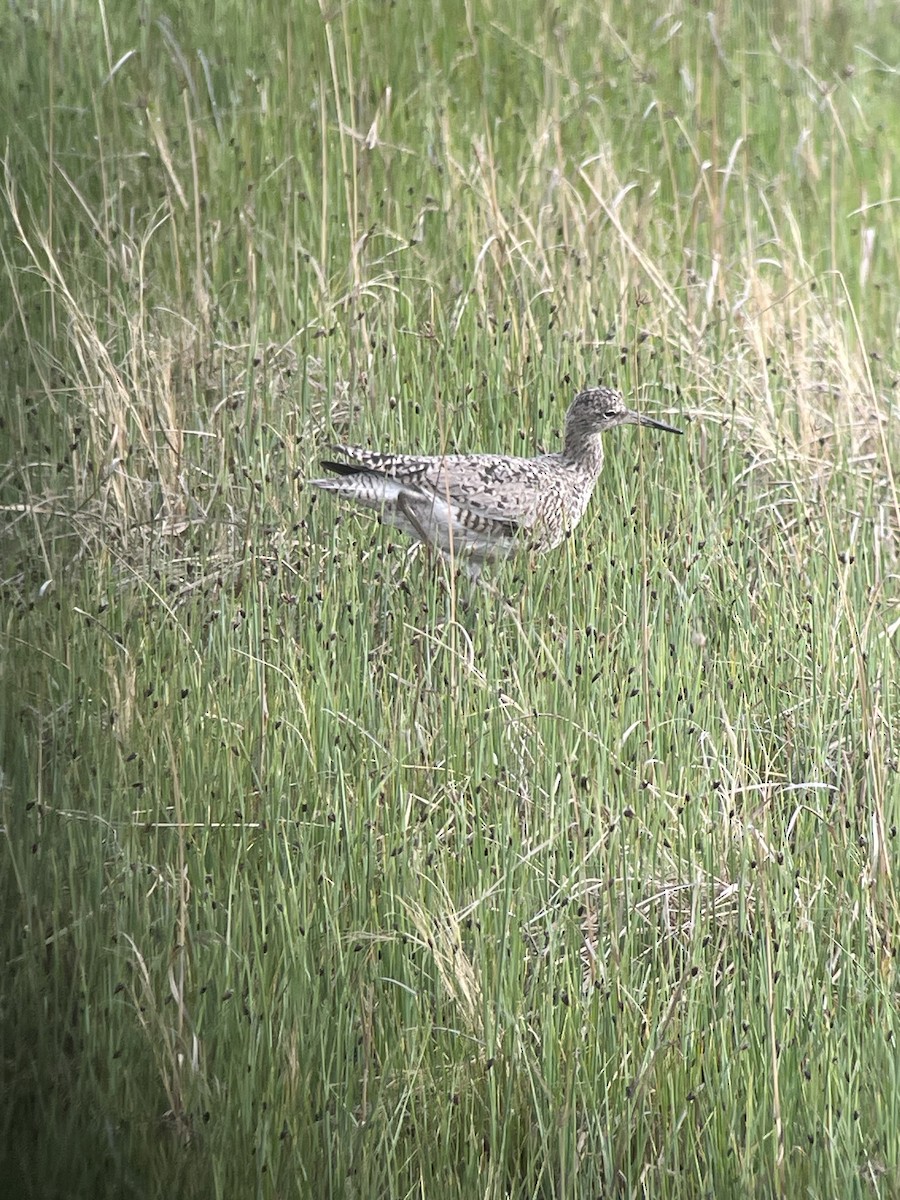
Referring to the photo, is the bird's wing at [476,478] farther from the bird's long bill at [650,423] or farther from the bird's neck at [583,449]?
the bird's long bill at [650,423]

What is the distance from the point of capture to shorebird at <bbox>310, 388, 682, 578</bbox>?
4.62 meters

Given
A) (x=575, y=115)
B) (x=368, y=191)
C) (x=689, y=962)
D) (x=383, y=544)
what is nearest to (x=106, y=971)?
(x=689, y=962)

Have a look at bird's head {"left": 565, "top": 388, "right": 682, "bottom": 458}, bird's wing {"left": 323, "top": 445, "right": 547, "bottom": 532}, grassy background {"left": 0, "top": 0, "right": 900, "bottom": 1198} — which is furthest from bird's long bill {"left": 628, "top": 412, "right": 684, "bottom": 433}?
bird's wing {"left": 323, "top": 445, "right": 547, "bottom": 532}

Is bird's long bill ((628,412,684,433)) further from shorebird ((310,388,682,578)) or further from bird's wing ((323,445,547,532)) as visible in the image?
bird's wing ((323,445,547,532))

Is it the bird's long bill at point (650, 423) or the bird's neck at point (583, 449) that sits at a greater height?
the bird's long bill at point (650, 423)

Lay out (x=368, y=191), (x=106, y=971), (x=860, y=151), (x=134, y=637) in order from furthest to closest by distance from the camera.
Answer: (x=860, y=151), (x=368, y=191), (x=134, y=637), (x=106, y=971)

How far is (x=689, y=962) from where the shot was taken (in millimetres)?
3029

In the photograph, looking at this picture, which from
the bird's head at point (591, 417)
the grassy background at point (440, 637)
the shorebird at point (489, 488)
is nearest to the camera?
the grassy background at point (440, 637)

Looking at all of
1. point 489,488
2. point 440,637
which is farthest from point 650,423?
point 440,637

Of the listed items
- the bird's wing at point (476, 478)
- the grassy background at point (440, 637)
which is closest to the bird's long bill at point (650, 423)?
the grassy background at point (440, 637)

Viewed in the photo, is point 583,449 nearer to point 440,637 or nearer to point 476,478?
point 476,478

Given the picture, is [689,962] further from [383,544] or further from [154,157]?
[154,157]

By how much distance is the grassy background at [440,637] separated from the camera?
2832mm

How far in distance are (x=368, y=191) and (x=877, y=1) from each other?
3944mm
